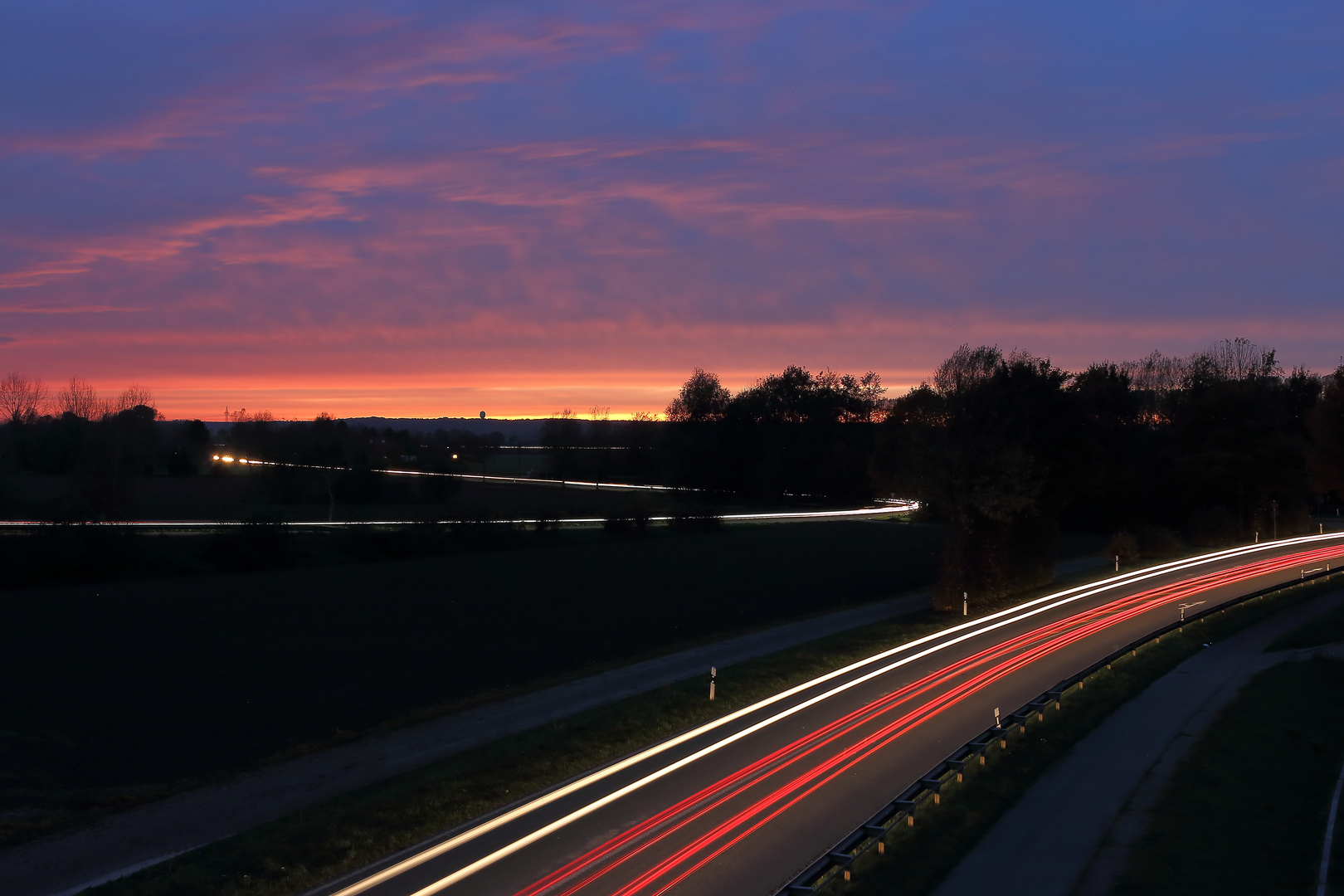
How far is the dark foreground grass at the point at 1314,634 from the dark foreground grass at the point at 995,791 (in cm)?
425

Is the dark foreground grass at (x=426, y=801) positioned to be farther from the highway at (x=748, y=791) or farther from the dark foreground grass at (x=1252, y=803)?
the dark foreground grass at (x=1252, y=803)

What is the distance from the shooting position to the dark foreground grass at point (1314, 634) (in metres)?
25.0

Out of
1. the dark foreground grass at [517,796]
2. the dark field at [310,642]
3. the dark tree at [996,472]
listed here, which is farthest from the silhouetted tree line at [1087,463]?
the dark foreground grass at [517,796]

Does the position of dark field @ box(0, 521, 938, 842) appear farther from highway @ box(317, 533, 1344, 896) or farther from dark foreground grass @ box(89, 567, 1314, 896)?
highway @ box(317, 533, 1344, 896)

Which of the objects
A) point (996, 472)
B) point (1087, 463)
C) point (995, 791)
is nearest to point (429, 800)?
point (995, 791)

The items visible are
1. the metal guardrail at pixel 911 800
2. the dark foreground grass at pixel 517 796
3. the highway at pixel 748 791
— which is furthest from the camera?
the dark foreground grass at pixel 517 796

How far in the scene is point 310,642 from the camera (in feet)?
93.8

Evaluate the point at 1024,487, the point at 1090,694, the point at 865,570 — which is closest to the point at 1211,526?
the point at 865,570

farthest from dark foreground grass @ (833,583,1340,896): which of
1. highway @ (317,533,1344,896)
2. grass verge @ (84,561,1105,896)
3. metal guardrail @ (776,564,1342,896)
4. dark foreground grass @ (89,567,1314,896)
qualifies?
grass verge @ (84,561,1105,896)

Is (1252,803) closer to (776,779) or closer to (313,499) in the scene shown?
(776,779)

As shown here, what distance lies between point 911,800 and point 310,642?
22320 millimetres

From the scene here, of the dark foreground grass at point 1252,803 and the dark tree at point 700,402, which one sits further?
the dark tree at point 700,402

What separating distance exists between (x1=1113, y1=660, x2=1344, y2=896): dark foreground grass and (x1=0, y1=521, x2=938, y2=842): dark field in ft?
43.6

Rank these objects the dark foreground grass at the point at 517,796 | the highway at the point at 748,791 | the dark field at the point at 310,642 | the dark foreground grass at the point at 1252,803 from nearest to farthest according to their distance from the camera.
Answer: the highway at the point at 748,791 → the dark foreground grass at the point at 517,796 → the dark foreground grass at the point at 1252,803 → the dark field at the point at 310,642
